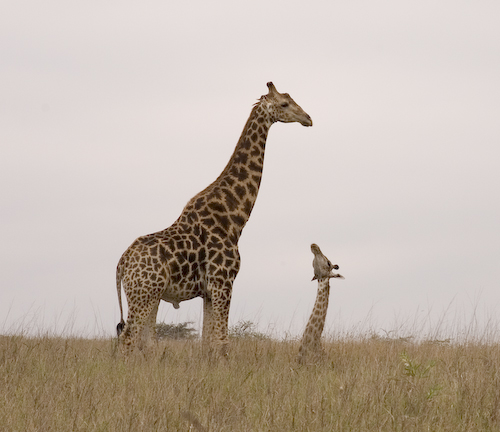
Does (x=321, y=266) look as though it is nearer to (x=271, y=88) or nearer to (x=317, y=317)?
(x=317, y=317)

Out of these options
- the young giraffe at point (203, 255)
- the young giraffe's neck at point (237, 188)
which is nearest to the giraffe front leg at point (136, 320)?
the young giraffe at point (203, 255)

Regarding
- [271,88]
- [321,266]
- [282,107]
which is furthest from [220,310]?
[271,88]

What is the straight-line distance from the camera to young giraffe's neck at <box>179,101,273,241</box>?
10.7 meters

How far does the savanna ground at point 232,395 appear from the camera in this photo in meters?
6.30

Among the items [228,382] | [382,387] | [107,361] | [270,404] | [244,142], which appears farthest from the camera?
[244,142]

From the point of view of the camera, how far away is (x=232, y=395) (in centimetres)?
755

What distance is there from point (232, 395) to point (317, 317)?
2.83 m

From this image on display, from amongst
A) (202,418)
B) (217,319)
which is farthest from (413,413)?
(217,319)

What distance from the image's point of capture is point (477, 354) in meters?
11.5

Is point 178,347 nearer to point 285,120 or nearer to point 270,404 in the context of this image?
point 285,120

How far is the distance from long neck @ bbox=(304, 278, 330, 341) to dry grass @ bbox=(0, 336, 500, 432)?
0.48 m

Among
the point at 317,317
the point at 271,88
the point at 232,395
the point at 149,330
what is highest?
the point at 271,88

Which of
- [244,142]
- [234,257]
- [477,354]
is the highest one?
[244,142]

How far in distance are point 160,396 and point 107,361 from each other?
276 cm
